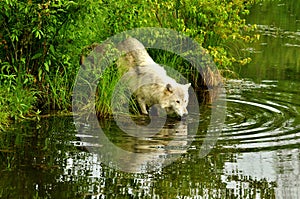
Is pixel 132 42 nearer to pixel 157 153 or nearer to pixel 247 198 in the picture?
pixel 157 153

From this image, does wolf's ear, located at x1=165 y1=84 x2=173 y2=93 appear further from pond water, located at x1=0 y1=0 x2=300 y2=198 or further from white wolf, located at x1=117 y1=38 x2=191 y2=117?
pond water, located at x1=0 y1=0 x2=300 y2=198

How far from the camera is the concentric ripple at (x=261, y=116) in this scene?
9155mm

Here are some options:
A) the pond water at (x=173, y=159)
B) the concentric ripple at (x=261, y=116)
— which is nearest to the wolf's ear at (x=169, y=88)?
the pond water at (x=173, y=159)

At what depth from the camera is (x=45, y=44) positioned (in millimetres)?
10102

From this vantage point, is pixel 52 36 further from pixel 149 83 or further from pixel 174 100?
pixel 174 100

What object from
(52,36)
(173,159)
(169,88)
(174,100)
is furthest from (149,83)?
(173,159)

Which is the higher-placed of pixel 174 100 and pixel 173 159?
pixel 174 100

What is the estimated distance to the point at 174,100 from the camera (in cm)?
1065

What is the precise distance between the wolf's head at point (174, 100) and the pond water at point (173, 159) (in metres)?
0.30

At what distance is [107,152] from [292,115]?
11.5 feet

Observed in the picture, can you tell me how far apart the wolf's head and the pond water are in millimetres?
304

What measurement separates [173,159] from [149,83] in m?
2.85

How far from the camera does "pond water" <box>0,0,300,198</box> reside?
23.6ft

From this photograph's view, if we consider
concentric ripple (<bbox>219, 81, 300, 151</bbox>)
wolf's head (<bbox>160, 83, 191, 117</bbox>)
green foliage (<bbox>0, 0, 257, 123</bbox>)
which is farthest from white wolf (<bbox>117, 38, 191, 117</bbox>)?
concentric ripple (<bbox>219, 81, 300, 151</bbox>)
